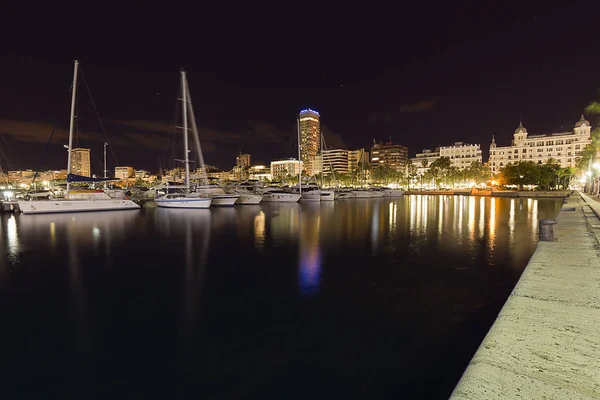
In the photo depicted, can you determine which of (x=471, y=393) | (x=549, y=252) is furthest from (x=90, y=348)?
(x=549, y=252)

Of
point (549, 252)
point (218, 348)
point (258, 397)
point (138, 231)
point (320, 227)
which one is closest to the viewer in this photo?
point (258, 397)

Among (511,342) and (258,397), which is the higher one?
(511,342)

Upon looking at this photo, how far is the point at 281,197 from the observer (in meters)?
64.2

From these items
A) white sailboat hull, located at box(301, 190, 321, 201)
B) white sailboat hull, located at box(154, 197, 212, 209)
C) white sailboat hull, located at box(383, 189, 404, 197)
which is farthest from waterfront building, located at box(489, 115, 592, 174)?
white sailboat hull, located at box(154, 197, 212, 209)

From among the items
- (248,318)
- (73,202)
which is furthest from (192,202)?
(248,318)

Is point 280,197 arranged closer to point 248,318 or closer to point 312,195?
point 312,195

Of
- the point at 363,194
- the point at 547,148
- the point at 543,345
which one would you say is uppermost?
the point at 547,148

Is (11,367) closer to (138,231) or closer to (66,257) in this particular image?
(66,257)

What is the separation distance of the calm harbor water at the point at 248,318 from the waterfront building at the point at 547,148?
583 feet

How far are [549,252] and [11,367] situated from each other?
14.9 m

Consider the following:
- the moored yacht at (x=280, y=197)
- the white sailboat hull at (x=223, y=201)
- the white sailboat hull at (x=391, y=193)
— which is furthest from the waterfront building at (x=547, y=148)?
the white sailboat hull at (x=223, y=201)

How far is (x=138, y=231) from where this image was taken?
25.8 m

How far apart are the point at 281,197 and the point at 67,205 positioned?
34167 mm

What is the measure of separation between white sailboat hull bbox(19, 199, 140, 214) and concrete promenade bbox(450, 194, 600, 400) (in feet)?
152
